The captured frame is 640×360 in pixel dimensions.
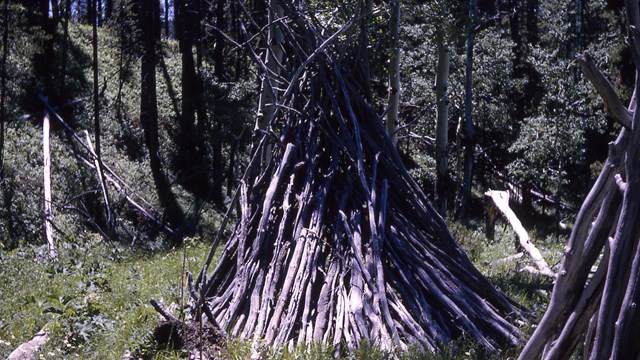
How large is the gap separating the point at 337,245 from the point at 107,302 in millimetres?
2803

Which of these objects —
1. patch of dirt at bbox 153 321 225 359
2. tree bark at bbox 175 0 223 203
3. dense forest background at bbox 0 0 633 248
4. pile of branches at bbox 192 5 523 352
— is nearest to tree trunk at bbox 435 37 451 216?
dense forest background at bbox 0 0 633 248

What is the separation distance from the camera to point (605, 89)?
109 inches

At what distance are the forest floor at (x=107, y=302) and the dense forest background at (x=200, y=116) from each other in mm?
6586

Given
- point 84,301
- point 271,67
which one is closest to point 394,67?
point 271,67

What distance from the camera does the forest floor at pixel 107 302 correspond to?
5625mm

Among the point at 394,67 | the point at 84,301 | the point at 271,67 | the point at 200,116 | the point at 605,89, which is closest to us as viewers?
the point at 605,89

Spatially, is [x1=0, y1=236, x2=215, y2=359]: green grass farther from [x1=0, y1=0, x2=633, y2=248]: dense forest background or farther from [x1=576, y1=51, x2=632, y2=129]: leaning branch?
[x1=0, y1=0, x2=633, y2=248]: dense forest background

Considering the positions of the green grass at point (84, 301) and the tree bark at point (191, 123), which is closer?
the green grass at point (84, 301)

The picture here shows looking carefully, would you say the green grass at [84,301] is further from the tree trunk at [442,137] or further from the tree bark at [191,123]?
the tree bark at [191,123]

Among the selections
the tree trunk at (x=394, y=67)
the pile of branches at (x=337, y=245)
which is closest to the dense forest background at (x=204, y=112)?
the tree trunk at (x=394, y=67)

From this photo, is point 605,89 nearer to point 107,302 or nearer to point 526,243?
point 107,302

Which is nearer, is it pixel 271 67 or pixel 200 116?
pixel 271 67

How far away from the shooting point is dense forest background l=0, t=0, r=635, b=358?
2064 cm

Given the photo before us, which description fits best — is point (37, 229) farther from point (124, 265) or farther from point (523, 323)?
point (523, 323)
